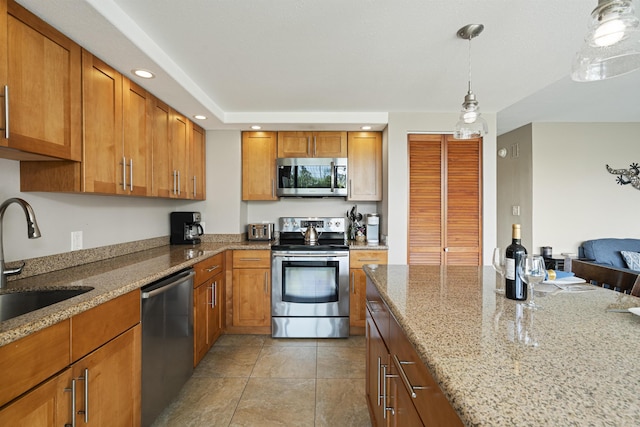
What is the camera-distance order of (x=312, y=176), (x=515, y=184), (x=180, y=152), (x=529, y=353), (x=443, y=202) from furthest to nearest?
(x=515, y=184)
(x=312, y=176)
(x=443, y=202)
(x=180, y=152)
(x=529, y=353)

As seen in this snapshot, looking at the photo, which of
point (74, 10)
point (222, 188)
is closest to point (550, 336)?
point (74, 10)

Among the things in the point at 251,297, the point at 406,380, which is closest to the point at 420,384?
the point at 406,380

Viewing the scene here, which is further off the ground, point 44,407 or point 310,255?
point 310,255

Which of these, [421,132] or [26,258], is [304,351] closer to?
[26,258]

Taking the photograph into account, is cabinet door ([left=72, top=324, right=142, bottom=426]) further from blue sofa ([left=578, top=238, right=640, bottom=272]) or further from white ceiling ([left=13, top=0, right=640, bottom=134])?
blue sofa ([left=578, top=238, right=640, bottom=272])

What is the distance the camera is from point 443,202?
3.16 metres

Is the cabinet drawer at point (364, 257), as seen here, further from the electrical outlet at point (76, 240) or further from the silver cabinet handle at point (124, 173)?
the electrical outlet at point (76, 240)

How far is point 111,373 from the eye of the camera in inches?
54.2

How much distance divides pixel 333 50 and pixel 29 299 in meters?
2.10

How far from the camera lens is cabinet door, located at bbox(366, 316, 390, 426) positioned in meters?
1.35

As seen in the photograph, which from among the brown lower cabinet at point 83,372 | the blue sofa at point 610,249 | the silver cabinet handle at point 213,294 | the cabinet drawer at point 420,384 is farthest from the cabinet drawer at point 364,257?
the blue sofa at point 610,249

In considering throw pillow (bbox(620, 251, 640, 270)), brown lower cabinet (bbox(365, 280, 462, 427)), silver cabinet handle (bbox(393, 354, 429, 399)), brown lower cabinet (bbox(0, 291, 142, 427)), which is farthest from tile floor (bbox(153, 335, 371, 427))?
throw pillow (bbox(620, 251, 640, 270))

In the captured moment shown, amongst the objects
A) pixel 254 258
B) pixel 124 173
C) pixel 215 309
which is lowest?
pixel 215 309

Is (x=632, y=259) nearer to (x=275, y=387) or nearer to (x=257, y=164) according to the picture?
(x=275, y=387)
